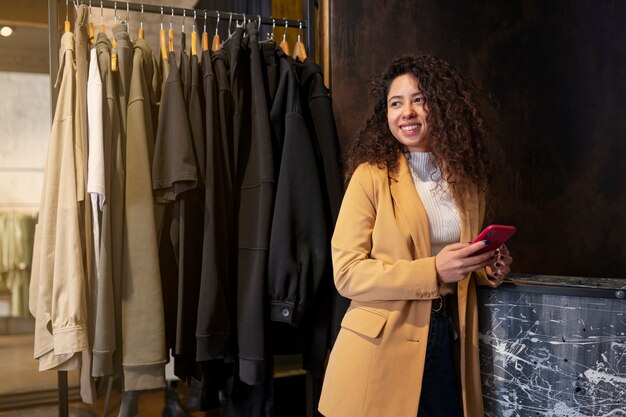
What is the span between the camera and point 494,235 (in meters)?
1.26

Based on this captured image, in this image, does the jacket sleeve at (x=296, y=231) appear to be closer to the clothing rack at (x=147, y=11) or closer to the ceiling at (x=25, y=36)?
the clothing rack at (x=147, y=11)

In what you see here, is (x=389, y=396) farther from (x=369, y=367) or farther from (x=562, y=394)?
(x=562, y=394)

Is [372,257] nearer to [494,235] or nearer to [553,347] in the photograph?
[494,235]

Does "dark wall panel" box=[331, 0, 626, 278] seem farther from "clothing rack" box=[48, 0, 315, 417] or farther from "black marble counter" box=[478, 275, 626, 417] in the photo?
"black marble counter" box=[478, 275, 626, 417]

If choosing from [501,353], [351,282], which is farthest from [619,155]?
[351,282]

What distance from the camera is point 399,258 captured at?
1.43 m

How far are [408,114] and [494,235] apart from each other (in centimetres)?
42

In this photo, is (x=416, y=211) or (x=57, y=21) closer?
(x=416, y=211)

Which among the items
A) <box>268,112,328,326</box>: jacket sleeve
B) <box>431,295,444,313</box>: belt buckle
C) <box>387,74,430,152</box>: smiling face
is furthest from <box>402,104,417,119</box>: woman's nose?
<box>431,295,444,313</box>: belt buckle

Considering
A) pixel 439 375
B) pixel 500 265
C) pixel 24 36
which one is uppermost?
pixel 24 36

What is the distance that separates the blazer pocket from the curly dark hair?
38cm

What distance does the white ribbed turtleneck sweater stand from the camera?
4.90ft

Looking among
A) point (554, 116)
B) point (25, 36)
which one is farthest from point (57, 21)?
point (554, 116)

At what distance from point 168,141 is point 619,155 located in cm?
187
